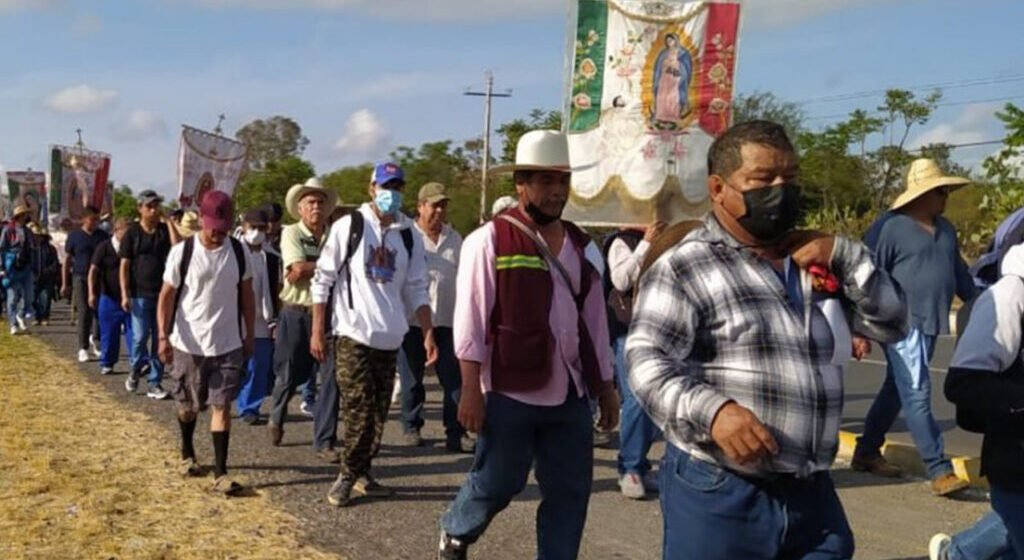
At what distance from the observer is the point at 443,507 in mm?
6902

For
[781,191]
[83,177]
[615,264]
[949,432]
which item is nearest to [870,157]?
[83,177]

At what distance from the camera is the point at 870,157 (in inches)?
1850

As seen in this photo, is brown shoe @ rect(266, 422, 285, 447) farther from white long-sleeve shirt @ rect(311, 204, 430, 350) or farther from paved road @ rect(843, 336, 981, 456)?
paved road @ rect(843, 336, 981, 456)

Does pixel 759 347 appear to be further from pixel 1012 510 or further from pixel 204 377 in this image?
pixel 204 377

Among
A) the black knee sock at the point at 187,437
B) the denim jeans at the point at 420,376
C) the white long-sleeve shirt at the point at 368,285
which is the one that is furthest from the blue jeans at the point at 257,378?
the white long-sleeve shirt at the point at 368,285

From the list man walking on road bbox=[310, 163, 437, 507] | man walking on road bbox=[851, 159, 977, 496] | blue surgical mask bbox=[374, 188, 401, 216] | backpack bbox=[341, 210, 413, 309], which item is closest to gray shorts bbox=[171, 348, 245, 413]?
man walking on road bbox=[310, 163, 437, 507]

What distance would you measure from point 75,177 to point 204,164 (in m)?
13.4

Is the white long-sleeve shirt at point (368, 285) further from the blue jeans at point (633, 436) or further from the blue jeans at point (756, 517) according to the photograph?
the blue jeans at point (756, 517)

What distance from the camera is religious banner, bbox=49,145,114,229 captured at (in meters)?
27.1

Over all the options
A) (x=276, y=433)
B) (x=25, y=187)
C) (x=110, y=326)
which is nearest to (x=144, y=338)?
(x=110, y=326)

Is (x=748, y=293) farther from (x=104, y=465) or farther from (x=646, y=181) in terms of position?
(x=104, y=465)

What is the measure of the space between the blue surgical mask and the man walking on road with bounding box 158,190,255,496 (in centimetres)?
108

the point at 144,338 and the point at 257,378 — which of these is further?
the point at 144,338

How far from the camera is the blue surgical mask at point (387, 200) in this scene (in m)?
6.87
